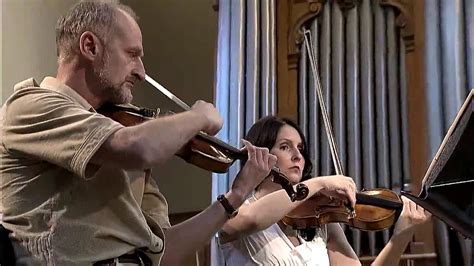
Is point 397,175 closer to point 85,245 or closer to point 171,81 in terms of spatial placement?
point 171,81

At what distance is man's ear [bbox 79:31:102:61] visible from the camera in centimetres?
173

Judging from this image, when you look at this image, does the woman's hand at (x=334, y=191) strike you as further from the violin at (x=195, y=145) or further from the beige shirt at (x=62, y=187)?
the beige shirt at (x=62, y=187)

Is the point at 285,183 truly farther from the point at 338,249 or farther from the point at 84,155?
the point at 84,155

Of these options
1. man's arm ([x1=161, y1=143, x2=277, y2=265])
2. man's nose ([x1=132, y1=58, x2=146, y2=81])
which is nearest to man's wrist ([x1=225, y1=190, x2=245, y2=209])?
man's arm ([x1=161, y1=143, x2=277, y2=265])

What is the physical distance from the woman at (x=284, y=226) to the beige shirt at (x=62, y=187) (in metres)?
0.78

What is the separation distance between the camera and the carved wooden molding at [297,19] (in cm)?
434

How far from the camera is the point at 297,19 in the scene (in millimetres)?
4391

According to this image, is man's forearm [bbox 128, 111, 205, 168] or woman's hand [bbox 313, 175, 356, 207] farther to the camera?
woman's hand [bbox 313, 175, 356, 207]

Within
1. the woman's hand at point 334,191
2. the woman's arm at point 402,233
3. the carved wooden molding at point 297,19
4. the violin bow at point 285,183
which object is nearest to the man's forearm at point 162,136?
the violin bow at point 285,183

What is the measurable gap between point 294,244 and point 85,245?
1075 millimetres

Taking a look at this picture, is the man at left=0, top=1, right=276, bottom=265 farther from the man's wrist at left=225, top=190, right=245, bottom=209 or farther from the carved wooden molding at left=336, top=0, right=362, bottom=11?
the carved wooden molding at left=336, top=0, right=362, bottom=11

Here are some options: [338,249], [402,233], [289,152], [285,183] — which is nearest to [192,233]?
[285,183]

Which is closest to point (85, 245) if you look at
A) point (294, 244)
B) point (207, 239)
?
point (207, 239)

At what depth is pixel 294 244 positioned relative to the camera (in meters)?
2.50
